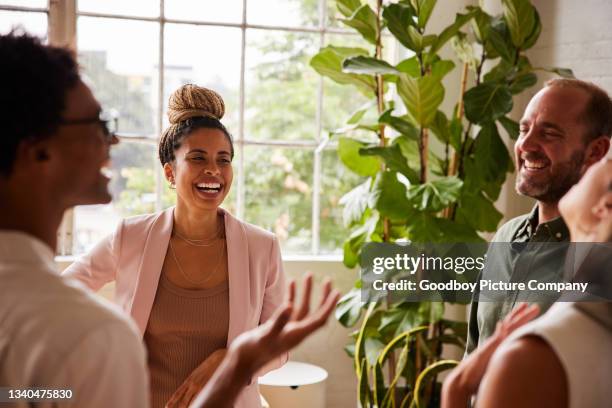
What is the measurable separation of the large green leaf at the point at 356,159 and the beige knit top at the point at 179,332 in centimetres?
129

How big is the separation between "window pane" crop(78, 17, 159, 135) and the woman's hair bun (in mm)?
1322

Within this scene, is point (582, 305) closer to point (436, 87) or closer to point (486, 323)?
point (486, 323)

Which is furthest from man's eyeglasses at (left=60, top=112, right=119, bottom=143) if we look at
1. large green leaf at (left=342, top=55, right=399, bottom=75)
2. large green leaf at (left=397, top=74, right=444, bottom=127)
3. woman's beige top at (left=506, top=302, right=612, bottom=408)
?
large green leaf at (left=397, top=74, right=444, bottom=127)

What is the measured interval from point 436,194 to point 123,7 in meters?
1.84

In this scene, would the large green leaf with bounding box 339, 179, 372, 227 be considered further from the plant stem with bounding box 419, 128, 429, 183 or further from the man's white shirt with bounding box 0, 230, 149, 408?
the man's white shirt with bounding box 0, 230, 149, 408

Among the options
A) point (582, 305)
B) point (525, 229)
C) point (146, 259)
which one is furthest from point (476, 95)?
point (582, 305)

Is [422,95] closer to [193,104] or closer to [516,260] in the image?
[193,104]

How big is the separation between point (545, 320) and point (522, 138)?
Answer: 1061 mm

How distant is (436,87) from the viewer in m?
2.97

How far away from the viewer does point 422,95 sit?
9.74 ft

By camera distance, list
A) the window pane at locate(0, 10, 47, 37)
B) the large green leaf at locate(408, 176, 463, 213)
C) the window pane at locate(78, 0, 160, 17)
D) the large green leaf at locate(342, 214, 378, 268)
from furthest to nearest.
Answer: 1. the window pane at locate(78, 0, 160, 17)
2. the window pane at locate(0, 10, 47, 37)
3. the large green leaf at locate(342, 214, 378, 268)
4. the large green leaf at locate(408, 176, 463, 213)

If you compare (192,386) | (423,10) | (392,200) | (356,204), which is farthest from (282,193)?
(192,386)

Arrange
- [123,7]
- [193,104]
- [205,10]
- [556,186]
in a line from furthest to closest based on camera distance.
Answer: [205,10] → [123,7] → [193,104] → [556,186]

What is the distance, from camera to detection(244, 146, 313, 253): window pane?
3.86m
